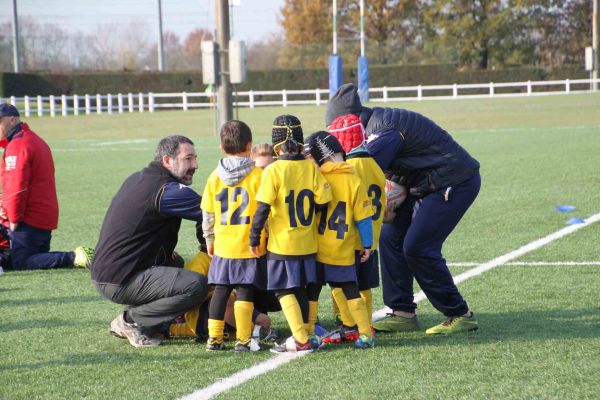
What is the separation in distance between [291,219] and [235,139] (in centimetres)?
64

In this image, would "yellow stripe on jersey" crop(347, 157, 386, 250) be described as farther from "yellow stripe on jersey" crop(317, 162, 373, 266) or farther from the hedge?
the hedge

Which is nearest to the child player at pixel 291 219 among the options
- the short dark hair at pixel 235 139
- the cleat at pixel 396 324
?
the short dark hair at pixel 235 139

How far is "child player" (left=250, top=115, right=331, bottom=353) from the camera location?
614 cm

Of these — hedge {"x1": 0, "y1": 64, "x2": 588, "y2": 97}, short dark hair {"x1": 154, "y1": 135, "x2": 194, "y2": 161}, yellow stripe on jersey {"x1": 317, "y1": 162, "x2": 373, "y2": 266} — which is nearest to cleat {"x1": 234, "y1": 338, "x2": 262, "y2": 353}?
yellow stripe on jersey {"x1": 317, "y1": 162, "x2": 373, "y2": 266}

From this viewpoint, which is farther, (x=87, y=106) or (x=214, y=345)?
(x=87, y=106)

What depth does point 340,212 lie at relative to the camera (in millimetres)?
6316

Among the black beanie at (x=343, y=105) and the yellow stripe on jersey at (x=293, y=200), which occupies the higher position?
the black beanie at (x=343, y=105)

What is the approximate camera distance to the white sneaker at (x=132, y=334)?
665cm

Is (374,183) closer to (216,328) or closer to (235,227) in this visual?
(235,227)

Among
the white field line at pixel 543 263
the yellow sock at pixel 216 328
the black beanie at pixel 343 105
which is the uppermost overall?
the black beanie at pixel 343 105

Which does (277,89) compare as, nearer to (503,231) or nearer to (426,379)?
(503,231)

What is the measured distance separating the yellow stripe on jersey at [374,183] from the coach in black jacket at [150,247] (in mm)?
1084

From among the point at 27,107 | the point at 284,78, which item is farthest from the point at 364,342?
the point at 284,78

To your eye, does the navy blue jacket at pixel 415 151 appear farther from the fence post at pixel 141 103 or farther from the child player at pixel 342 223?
the fence post at pixel 141 103
